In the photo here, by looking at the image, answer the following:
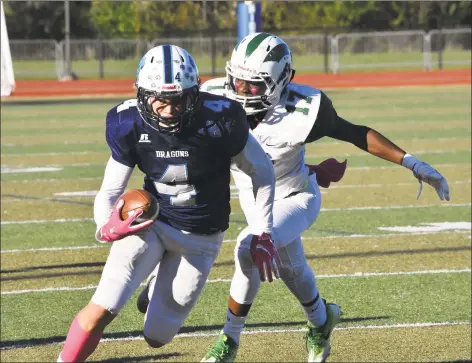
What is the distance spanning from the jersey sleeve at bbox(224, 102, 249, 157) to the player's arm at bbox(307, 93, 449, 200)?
2.81 ft

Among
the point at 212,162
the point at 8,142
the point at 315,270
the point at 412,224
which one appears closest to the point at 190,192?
the point at 212,162

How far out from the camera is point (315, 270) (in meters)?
8.14

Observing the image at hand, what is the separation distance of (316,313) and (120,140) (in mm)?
1721

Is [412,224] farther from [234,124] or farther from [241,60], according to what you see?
[234,124]

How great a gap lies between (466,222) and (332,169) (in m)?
4.25

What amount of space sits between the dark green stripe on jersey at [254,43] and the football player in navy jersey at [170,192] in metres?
0.76

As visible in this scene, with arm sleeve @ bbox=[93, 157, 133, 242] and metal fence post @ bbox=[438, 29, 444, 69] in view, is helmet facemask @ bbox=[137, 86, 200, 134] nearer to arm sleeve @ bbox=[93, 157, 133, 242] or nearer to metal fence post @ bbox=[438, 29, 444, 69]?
arm sleeve @ bbox=[93, 157, 133, 242]

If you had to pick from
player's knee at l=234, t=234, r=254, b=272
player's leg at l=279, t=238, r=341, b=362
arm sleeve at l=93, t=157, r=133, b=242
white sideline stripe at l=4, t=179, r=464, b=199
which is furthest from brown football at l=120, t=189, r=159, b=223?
white sideline stripe at l=4, t=179, r=464, b=199

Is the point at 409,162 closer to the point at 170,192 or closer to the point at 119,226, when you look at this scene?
the point at 170,192

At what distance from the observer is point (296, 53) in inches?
1294

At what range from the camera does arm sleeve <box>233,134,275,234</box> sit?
4902 millimetres

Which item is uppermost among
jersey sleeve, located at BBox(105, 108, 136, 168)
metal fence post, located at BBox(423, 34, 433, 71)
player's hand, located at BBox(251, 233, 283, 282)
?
jersey sleeve, located at BBox(105, 108, 136, 168)

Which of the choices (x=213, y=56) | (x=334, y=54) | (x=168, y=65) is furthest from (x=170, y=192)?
(x=334, y=54)

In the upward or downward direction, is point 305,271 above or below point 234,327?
above
